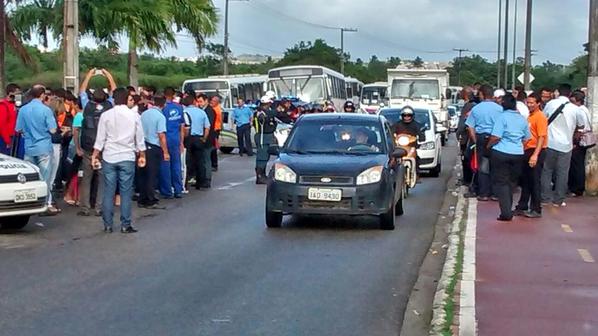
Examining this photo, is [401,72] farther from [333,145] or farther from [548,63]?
[548,63]

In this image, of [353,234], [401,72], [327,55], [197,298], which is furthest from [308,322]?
[327,55]

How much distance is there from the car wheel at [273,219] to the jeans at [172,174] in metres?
4.35

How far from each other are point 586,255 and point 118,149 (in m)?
5.96

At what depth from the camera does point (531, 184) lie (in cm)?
1557

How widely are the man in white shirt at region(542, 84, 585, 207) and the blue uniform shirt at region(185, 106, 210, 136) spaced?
642 centimetres

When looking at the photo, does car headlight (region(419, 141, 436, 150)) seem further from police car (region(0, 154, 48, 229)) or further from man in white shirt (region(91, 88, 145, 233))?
police car (region(0, 154, 48, 229))

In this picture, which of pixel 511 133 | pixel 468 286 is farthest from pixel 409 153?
pixel 468 286

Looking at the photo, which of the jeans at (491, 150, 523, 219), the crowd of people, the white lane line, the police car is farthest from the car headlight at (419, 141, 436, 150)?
the police car

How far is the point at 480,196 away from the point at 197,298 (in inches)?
364

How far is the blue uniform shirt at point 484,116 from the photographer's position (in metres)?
17.5

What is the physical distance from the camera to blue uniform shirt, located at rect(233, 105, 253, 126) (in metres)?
31.8

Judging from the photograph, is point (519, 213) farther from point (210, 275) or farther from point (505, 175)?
point (210, 275)

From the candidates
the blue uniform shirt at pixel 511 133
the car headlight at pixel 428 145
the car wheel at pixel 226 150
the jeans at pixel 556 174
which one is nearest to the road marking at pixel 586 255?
the blue uniform shirt at pixel 511 133

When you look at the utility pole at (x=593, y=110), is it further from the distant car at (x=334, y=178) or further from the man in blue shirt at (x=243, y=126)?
the man in blue shirt at (x=243, y=126)
